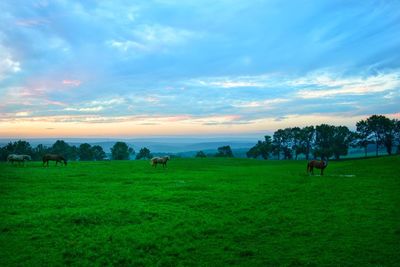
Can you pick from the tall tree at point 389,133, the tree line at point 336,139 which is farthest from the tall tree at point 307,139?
the tall tree at point 389,133

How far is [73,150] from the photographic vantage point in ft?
427

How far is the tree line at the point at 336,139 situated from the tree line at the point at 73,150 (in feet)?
195

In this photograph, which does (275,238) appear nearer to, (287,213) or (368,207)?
(287,213)

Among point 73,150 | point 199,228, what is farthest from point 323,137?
point 199,228

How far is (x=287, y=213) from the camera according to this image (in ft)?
56.1

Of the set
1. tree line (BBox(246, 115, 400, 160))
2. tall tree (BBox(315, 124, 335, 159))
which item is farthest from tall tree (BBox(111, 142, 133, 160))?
tall tree (BBox(315, 124, 335, 159))

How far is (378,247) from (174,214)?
386 inches

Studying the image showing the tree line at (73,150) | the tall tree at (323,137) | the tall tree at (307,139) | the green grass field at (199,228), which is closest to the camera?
the green grass field at (199,228)

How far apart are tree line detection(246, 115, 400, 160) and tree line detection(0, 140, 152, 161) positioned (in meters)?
59.4

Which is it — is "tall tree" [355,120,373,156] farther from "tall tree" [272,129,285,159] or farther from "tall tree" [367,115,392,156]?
"tall tree" [272,129,285,159]

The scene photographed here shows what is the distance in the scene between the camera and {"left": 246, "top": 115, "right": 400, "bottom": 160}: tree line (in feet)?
343

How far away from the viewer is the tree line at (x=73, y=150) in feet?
393

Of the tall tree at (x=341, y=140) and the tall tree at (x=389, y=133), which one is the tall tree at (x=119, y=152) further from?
the tall tree at (x=389, y=133)

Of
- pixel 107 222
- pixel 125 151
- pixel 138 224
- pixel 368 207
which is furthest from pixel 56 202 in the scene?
pixel 125 151
